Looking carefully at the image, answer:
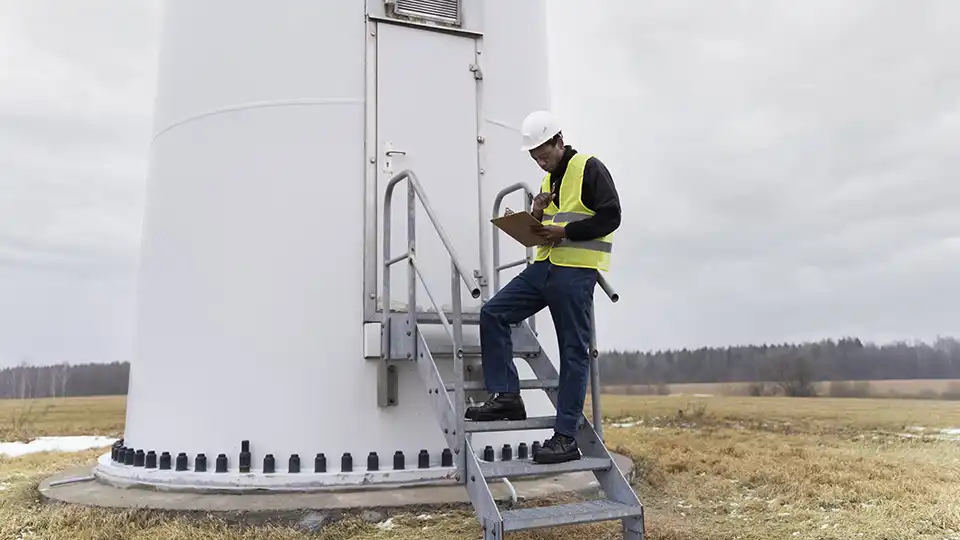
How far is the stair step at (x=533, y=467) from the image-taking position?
3750mm

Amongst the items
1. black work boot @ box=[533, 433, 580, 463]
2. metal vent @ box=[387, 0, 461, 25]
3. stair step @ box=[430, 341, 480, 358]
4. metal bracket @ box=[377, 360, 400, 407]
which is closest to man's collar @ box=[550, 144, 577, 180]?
stair step @ box=[430, 341, 480, 358]

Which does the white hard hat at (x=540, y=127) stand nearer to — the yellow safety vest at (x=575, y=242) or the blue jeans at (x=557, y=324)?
the yellow safety vest at (x=575, y=242)

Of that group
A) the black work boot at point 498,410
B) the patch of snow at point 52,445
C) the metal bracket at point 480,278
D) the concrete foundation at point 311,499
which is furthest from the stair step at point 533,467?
the patch of snow at point 52,445

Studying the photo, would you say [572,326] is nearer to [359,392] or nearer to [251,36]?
[359,392]

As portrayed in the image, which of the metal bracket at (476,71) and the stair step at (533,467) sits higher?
the metal bracket at (476,71)

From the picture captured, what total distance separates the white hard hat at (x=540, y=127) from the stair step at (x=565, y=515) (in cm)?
201

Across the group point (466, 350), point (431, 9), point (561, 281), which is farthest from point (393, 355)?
point (431, 9)

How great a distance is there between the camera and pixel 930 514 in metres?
4.90

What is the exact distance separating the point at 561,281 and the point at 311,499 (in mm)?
2049

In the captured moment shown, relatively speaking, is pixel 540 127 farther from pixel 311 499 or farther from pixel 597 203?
pixel 311 499

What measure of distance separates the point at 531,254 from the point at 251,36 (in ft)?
8.62

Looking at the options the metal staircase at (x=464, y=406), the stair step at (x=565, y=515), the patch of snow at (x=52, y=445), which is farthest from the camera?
the patch of snow at (x=52, y=445)

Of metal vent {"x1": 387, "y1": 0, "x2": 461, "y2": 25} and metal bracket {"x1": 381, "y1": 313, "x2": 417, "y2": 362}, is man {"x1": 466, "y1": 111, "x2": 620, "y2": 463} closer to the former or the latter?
metal bracket {"x1": 381, "y1": 313, "x2": 417, "y2": 362}

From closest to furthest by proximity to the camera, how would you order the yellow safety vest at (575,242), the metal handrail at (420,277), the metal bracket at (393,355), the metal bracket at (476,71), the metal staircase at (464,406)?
the metal staircase at (464,406)
the metal handrail at (420,277)
the yellow safety vest at (575,242)
the metal bracket at (393,355)
the metal bracket at (476,71)
